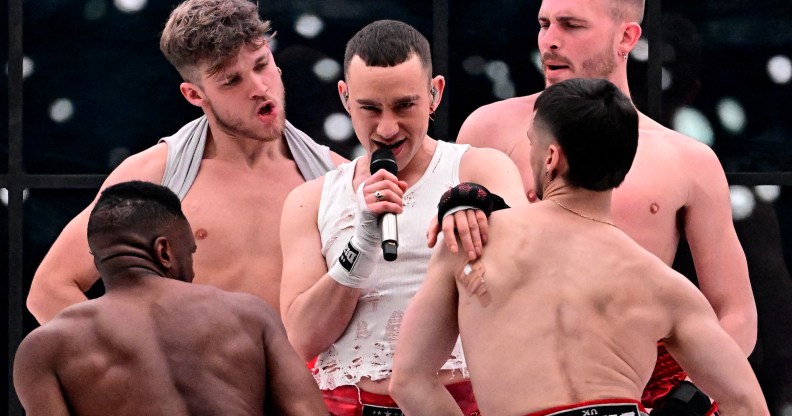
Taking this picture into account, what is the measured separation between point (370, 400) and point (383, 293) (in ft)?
0.84

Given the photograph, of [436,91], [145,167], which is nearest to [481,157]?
[436,91]

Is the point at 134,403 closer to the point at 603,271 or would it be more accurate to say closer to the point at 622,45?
the point at 603,271

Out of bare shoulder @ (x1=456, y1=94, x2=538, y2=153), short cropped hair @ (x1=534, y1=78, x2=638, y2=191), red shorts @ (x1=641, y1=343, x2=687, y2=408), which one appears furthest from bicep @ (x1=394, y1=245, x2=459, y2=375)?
bare shoulder @ (x1=456, y1=94, x2=538, y2=153)

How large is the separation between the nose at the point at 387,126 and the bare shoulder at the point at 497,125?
0.81 m

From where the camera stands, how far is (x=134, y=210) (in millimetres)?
3428

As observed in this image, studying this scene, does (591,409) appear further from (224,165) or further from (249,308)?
(224,165)

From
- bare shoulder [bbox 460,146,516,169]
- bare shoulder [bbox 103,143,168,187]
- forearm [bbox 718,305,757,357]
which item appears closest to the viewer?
bare shoulder [bbox 460,146,516,169]

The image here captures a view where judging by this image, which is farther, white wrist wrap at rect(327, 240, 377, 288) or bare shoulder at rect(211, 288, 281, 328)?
white wrist wrap at rect(327, 240, 377, 288)

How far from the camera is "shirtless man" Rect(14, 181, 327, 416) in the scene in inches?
126

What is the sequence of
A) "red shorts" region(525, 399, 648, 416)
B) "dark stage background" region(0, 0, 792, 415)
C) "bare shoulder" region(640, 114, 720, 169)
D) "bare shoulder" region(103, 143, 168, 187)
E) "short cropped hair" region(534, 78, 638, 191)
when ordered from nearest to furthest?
"red shorts" region(525, 399, 648, 416) < "short cropped hair" region(534, 78, 638, 191) < "bare shoulder" region(640, 114, 720, 169) < "bare shoulder" region(103, 143, 168, 187) < "dark stage background" region(0, 0, 792, 415)

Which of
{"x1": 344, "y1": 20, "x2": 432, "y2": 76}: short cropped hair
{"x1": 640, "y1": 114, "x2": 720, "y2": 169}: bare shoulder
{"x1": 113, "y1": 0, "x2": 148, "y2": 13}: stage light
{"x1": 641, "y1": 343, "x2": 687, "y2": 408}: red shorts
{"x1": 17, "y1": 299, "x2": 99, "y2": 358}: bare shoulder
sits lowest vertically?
{"x1": 641, "y1": 343, "x2": 687, "y2": 408}: red shorts

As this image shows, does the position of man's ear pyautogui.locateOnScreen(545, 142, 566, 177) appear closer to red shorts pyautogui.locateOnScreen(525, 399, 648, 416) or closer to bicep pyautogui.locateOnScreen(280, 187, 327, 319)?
red shorts pyautogui.locateOnScreen(525, 399, 648, 416)

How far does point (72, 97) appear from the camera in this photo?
218 inches

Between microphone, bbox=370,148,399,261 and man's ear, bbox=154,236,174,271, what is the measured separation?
47 centimetres
